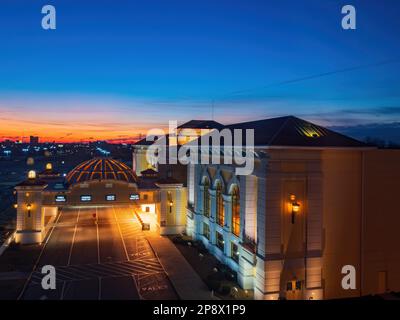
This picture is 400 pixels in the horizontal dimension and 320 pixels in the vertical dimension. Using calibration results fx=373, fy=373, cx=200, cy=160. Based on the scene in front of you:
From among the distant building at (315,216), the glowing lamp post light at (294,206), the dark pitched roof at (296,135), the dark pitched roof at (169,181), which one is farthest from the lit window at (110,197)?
the glowing lamp post light at (294,206)

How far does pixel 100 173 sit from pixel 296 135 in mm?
27502

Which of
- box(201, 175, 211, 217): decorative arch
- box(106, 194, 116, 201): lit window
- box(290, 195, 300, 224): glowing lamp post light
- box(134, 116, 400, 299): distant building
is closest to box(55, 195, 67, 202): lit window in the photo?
box(106, 194, 116, 201): lit window

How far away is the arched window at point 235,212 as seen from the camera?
27.8 metres

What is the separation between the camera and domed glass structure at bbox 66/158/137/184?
43.2 m

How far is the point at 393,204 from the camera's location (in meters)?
24.7

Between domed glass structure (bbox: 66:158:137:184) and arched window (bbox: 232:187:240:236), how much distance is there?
64.0 ft

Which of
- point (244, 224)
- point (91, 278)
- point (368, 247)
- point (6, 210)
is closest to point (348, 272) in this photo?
point (368, 247)

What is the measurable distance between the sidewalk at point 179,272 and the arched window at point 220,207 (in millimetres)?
4458

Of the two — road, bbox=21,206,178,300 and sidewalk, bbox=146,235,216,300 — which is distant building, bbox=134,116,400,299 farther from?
road, bbox=21,206,178,300

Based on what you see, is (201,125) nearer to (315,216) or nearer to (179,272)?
(179,272)

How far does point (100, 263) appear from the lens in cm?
2992

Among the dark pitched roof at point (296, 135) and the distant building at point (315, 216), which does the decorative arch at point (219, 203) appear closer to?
the distant building at point (315, 216)

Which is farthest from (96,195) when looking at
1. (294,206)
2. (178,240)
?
(294,206)

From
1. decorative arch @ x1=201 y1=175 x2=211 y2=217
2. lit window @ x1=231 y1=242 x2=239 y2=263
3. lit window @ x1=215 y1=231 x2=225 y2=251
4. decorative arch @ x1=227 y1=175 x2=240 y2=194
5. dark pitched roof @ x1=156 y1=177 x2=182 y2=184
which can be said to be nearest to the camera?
decorative arch @ x1=227 y1=175 x2=240 y2=194
